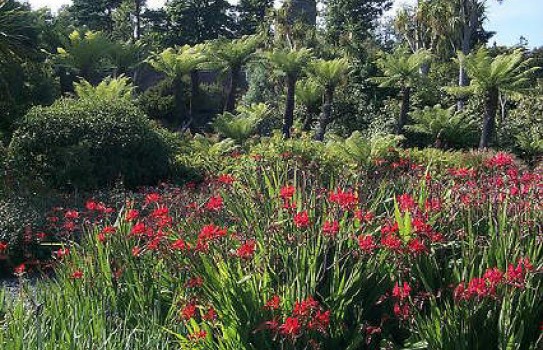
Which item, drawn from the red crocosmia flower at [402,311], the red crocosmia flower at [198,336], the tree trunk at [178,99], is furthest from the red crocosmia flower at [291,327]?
the tree trunk at [178,99]

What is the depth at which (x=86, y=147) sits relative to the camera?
1024 centimetres

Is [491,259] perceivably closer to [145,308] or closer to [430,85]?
[145,308]

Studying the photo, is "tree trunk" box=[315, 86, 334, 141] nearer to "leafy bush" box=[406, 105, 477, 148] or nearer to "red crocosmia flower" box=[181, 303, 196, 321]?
"leafy bush" box=[406, 105, 477, 148]

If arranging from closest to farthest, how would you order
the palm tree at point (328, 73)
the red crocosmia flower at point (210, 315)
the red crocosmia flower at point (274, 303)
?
the red crocosmia flower at point (274, 303), the red crocosmia flower at point (210, 315), the palm tree at point (328, 73)

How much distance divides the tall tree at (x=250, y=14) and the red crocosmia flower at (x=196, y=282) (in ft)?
115

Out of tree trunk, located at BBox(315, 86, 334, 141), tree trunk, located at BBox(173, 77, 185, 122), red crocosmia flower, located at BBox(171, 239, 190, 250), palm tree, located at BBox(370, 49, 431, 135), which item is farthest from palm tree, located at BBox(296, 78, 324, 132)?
red crocosmia flower, located at BBox(171, 239, 190, 250)

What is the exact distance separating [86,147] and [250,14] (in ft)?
98.2

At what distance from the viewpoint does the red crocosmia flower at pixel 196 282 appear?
11.1ft

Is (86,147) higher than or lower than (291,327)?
lower

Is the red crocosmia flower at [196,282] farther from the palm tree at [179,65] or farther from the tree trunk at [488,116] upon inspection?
the palm tree at [179,65]

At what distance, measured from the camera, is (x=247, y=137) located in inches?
675

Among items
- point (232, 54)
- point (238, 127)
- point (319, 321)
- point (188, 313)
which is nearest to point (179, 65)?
point (232, 54)

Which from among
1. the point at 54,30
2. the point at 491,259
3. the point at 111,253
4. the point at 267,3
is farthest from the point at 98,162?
the point at 267,3

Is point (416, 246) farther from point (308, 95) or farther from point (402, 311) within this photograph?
point (308, 95)
